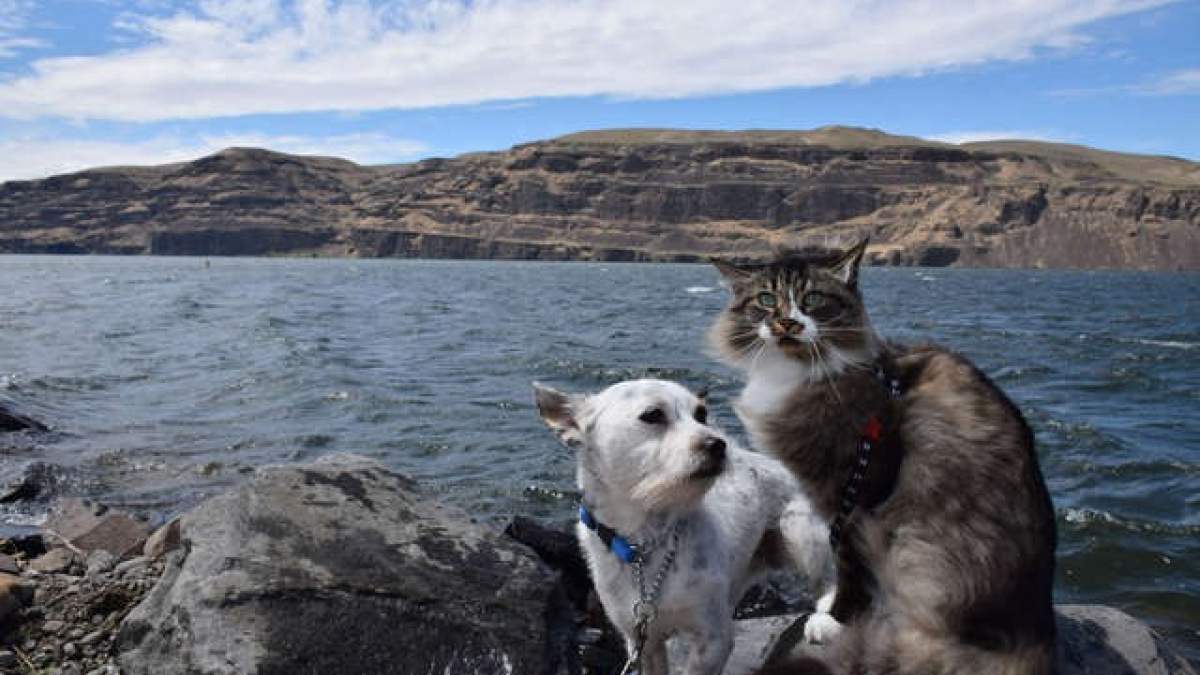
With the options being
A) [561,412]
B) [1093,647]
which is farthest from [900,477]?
[1093,647]

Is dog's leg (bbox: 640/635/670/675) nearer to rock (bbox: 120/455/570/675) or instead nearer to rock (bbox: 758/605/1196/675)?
rock (bbox: 758/605/1196/675)

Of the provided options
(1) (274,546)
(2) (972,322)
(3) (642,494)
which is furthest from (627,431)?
(2) (972,322)

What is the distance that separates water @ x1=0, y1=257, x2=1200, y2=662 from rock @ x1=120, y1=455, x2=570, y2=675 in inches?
90.2

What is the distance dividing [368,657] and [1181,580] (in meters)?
8.58

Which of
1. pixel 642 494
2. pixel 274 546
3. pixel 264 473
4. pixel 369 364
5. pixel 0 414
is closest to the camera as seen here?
pixel 642 494

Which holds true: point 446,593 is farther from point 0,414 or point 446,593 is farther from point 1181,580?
point 0,414

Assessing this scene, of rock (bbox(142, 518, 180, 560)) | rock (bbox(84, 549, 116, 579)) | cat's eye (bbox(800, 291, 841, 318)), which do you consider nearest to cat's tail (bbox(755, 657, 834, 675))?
cat's eye (bbox(800, 291, 841, 318))

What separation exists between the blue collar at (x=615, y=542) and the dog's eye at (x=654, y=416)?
2.23 feet

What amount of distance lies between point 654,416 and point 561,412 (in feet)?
1.76

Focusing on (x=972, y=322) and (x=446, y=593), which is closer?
(x=446, y=593)

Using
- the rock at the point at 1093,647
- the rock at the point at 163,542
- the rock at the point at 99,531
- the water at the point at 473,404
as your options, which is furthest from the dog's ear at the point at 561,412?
the rock at the point at 99,531

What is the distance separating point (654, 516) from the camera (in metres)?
5.20

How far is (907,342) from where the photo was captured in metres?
5.21

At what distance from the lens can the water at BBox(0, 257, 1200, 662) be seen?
465 inches
